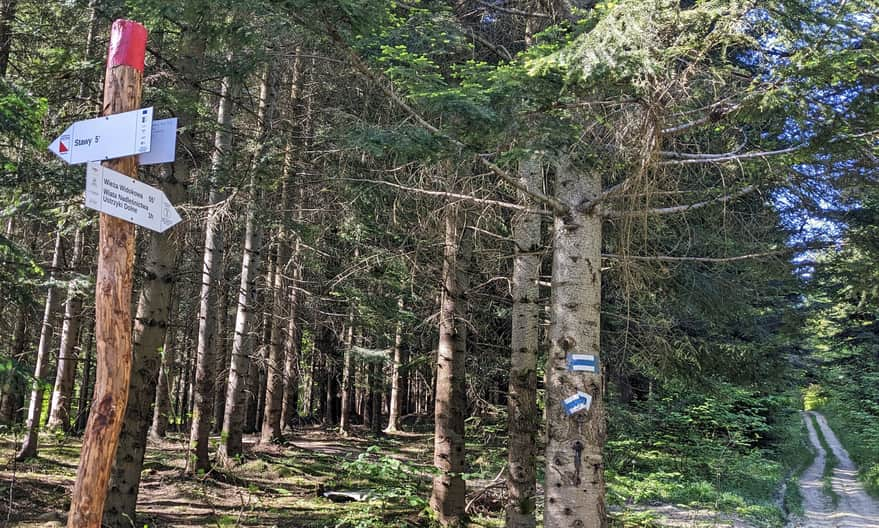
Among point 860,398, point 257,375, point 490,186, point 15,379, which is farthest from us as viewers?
point 860,398

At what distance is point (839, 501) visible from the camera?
15.9 metres

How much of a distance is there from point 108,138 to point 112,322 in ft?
3.49

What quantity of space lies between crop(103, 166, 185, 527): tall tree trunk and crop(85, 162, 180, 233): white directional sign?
4.12 m

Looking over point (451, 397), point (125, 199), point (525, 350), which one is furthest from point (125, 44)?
point (451, 397)

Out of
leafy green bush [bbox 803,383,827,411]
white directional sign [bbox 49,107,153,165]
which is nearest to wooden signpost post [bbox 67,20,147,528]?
white directional sign [bbox 49,107,153,165]

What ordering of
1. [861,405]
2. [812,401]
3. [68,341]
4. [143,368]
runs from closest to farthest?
[143,368], [68,341], [861,405], [812,401]

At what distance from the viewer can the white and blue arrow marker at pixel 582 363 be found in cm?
520

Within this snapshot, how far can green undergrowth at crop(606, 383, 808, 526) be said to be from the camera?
41.1 feet

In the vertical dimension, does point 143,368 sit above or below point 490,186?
below

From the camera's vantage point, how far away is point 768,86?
4434 millimetres

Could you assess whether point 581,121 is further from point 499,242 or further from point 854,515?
point 854,515

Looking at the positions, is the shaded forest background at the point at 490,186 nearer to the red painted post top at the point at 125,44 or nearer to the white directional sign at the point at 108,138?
the red painted post top at the point at 125,44

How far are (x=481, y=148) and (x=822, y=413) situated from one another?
2019 inches

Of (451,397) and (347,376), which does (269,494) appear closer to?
(451,397)
